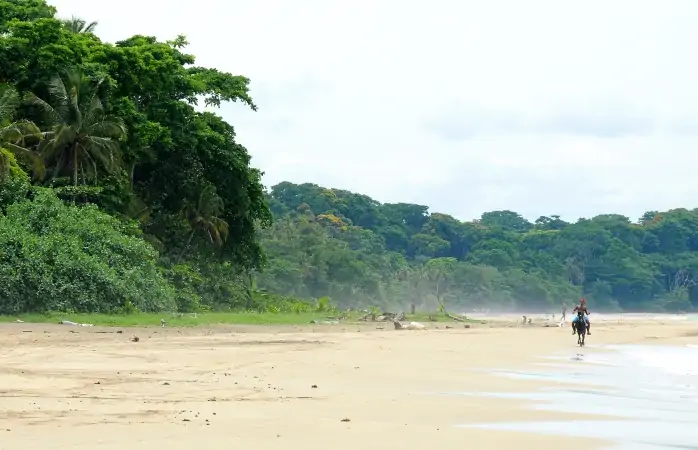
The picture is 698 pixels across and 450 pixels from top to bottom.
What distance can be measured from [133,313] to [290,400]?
18.2 metres

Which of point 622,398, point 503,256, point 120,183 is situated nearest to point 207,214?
point 120,183

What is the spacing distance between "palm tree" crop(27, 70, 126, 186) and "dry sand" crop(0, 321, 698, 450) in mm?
14942

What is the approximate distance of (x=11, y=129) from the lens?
27.9m

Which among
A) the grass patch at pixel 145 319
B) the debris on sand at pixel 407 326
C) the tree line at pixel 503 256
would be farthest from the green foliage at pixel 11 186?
the tree line at pixel 503 256

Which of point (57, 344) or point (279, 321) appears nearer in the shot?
point (57, 344)

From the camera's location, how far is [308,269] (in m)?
71.6

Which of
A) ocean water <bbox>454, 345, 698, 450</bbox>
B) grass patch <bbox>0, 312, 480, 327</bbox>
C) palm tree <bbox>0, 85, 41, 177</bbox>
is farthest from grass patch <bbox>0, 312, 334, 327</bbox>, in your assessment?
ocean water <bbox>454, 345, 698, 450</bbox>

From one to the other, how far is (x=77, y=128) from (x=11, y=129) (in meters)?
4.04

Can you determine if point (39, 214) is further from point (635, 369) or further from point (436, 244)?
point (436, 244)

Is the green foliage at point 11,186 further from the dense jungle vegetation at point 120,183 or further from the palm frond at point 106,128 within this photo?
the palm frond at point 106,128

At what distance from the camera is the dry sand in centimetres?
714

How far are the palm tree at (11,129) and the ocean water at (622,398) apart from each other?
17.1 m

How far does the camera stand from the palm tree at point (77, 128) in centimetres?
3172


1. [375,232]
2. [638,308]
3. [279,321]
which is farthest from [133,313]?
[638,308]
